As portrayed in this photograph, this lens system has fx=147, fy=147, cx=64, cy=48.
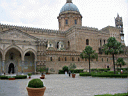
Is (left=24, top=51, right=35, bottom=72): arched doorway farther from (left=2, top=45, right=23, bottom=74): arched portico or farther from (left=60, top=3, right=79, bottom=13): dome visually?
(left=60, top=3, right=79, bottom=13): dome

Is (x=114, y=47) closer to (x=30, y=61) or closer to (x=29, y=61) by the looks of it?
(x=30, y=61)

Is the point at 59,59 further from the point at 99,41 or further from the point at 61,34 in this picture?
the point at 99,41

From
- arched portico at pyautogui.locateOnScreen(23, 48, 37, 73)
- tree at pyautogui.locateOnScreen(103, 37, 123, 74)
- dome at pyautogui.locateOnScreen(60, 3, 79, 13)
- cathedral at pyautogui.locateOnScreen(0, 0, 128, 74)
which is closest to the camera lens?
tree at pyautogui.locateOnScreen(103, 37, 123, 74)

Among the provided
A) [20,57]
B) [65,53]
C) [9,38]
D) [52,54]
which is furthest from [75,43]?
[9,38]

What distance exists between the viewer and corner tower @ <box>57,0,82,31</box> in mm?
56281

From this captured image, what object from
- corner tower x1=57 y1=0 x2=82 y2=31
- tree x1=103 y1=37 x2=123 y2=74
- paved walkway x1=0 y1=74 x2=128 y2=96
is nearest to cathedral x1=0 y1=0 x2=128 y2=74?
corner tower x1=57 y1=0 x2=82 y2=31

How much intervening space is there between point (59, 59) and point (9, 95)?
31051 mm

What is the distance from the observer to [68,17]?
5641 cm

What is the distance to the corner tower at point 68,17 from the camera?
5628 cm

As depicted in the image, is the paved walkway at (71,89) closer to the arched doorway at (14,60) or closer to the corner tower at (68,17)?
the arched doorway at (14,60)

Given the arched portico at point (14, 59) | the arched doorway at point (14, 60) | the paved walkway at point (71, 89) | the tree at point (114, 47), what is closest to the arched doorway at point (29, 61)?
the arched portico at point (14, 59)

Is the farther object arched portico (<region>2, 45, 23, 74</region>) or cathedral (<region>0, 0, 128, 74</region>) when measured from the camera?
arched portico (<region>2, 45, 23, 74</region>)

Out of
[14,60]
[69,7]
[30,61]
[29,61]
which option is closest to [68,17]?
[69,7]

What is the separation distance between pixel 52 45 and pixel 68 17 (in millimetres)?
14539
